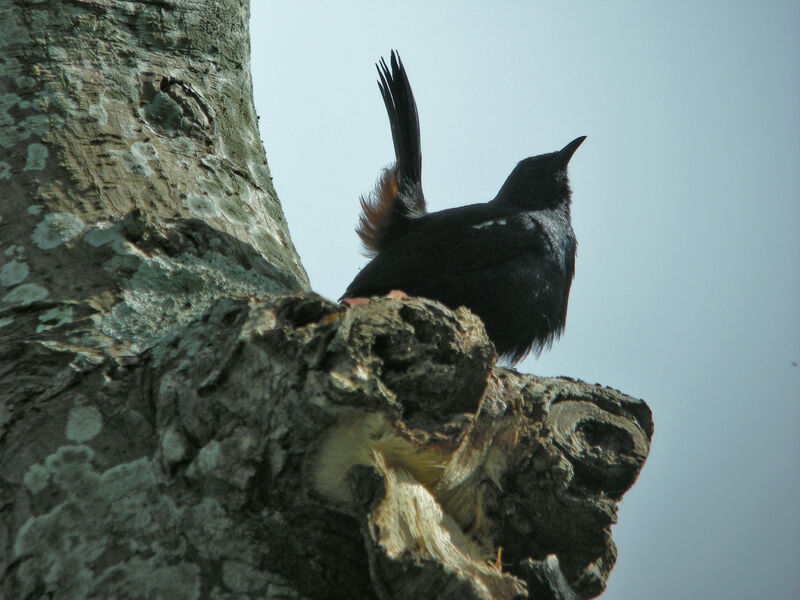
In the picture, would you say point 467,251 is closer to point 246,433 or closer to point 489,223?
point 489,223

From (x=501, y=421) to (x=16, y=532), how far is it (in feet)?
3.18

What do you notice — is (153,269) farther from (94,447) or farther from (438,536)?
(438,536)

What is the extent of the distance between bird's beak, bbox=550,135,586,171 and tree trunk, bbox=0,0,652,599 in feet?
10.1

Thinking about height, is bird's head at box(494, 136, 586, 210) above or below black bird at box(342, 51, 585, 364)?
above

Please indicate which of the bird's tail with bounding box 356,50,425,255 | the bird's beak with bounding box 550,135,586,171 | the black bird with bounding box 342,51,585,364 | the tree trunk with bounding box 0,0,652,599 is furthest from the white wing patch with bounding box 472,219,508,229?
the tree trunk with bounding box 0,0,652,599

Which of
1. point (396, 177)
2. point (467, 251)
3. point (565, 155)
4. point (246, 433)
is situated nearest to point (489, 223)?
point (467, 251)

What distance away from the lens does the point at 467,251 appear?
379 cm

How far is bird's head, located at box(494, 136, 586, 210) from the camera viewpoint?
4633 millimetres

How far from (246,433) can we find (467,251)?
2.53 m

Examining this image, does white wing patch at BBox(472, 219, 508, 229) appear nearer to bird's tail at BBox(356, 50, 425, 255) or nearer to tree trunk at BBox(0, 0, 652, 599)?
bird's tail at BBox(356, 50, 425, 255)

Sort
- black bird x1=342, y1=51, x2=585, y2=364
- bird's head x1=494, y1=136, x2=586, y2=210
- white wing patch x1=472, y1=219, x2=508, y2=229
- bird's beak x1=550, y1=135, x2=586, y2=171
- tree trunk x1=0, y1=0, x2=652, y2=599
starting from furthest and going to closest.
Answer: bird's beak x1=550, y1=135, x2=586, y2=171, bird's head x1=494, y1=136, x2=586, y2=210, white wing patch x1=472, y1=219, x2=508, y2=229, black bird x1=342, y1=51, x2=585, y2=364, tree trunk x1=0, y1=0, x2=652, y2=599

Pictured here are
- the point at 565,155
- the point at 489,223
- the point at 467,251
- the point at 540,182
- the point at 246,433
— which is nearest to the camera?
the point at 246,433

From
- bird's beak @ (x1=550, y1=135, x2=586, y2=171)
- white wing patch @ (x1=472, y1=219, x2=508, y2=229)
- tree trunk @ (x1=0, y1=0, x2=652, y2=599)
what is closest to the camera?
tree trunk @ (x1=0, y1=0, x2=652, y2=599)

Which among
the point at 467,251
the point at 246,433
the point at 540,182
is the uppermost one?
the point at 540,182
